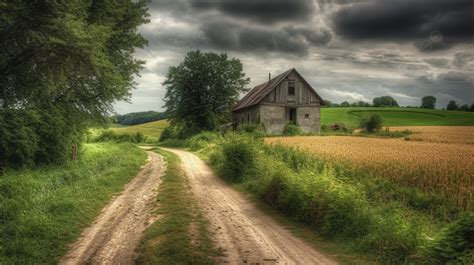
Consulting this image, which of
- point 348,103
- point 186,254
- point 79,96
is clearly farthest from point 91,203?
point 348,103

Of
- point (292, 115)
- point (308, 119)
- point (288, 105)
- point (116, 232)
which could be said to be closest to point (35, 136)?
point (116, 232)

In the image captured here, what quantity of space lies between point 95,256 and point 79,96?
48.4ft

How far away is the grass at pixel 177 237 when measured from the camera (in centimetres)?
702

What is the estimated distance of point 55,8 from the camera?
35.9 feet

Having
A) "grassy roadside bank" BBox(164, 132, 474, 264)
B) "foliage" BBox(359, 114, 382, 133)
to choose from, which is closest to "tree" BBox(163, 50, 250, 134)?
"foliage" BBox(359, 114, 382, 133)

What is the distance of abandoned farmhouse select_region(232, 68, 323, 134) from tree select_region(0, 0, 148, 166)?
975 inches

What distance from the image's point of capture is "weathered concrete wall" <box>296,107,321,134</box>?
4641 cm

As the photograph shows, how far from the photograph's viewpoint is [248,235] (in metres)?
8.73

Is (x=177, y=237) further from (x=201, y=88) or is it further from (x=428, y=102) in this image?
(x=428, y=102)

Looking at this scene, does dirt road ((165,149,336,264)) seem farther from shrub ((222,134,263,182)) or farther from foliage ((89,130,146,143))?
foliage ((89,130,146,143))

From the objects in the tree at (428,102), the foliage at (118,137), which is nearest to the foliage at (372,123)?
the foliage at (118,137)

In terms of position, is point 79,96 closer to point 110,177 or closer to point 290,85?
point 110,177

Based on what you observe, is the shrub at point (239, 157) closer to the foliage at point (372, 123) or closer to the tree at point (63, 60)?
the tree at point (63, 60)

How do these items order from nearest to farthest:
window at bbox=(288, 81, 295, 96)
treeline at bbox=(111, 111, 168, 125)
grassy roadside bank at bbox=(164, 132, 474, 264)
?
grassy roadside bank at bbox=(164, 132, 474, 264) → window at bbox=(288, 81, 295, 96) → treeline at bbox=(111, 111, 168, 125)
